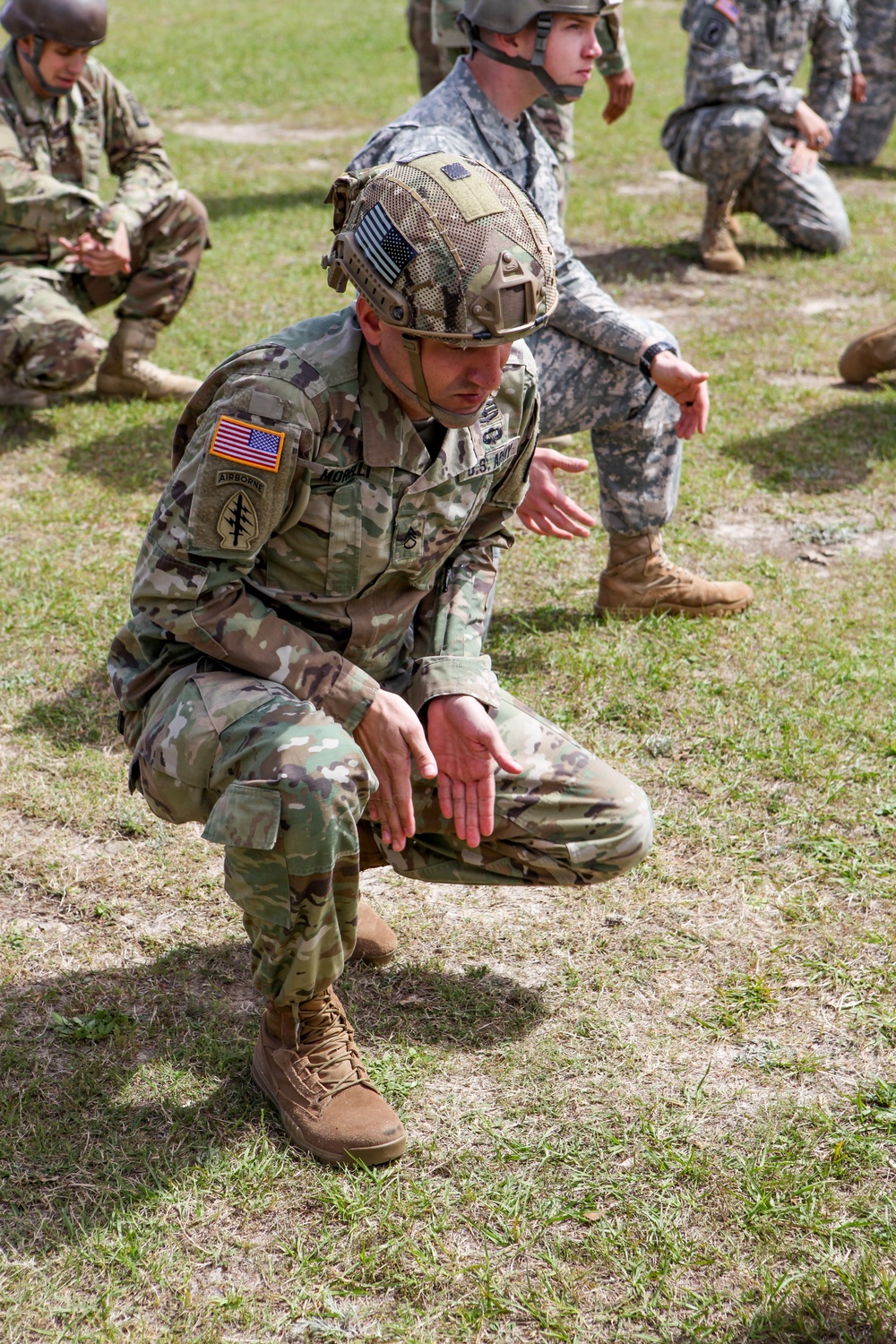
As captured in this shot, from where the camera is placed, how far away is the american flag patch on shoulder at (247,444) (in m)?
2.46

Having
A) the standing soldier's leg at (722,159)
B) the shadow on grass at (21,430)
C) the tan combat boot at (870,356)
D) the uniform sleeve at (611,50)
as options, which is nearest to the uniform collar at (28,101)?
the shadow on grass at (21,430)

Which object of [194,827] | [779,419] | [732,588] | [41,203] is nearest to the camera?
[194,827]

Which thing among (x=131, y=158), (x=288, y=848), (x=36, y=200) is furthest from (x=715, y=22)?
(x=288, y=848)

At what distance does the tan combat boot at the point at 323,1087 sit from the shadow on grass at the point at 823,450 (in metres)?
3.84

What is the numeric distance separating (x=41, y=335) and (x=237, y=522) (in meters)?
3.99

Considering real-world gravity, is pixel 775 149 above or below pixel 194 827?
above

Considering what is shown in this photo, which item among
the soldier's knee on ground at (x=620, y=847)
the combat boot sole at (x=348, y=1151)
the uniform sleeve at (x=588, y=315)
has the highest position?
the uniform sleeve at (x=588, y=315)

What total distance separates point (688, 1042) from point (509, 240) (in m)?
1.75

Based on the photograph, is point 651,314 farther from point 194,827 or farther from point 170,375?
point 194,827

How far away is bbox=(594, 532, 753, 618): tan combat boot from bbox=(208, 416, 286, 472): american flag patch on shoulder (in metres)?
2.44

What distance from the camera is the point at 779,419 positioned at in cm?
657

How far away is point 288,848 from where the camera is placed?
7.98 feet

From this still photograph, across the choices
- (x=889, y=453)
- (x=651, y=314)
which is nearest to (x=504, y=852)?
(x=889, y=453)

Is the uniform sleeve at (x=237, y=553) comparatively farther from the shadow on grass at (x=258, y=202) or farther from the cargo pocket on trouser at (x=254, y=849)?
the shadow on grass at (x=258, y=202)
